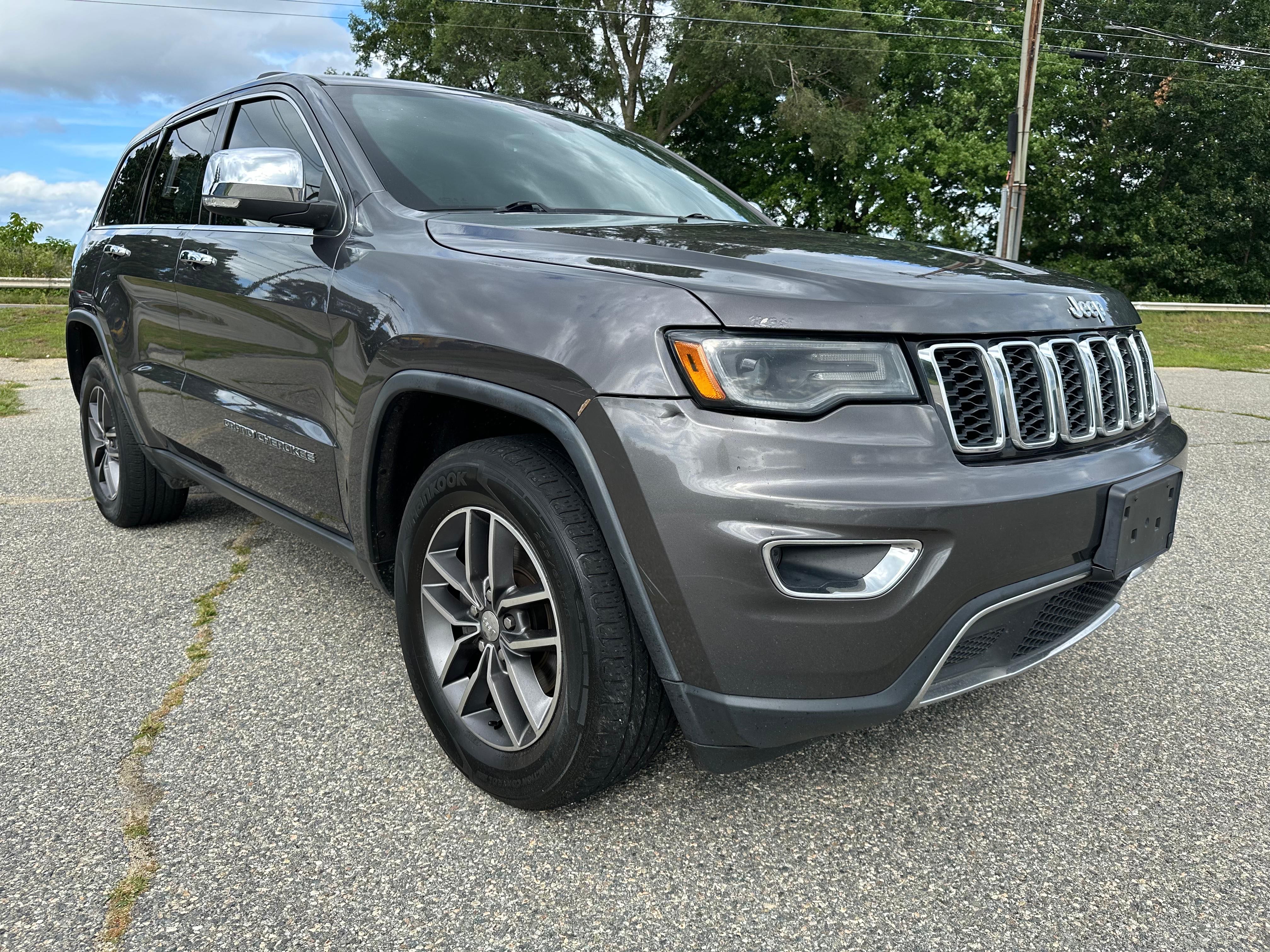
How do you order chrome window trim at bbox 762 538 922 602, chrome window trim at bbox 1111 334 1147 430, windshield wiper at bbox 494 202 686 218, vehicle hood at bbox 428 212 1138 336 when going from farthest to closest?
windshield wiper at bbox 494 202 686 218 → chrome window trim at bbox 1111 334 1147 430 → vehicle hood at bbox 428 212 1138 336 → chrome window trim at bbox 762 538 922 602

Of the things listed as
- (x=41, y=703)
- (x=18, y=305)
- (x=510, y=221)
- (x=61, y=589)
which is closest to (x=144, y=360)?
(x=61, y=589)

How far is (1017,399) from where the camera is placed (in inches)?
76.4

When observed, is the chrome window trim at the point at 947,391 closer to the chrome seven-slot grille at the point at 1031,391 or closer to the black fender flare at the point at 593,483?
the chrome seven-slot grille at the point at 1031,391

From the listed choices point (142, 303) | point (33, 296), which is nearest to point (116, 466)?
point (142, 303)

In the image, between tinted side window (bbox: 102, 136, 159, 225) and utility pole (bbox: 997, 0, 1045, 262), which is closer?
tinted side window (bbox: 102, 136, 159, 225)

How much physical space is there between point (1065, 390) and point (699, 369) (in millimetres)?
873

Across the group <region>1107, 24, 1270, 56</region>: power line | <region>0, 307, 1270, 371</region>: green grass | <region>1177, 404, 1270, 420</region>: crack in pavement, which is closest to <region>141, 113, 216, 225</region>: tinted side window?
<region>0, 307, 1270, 371</region>: green grass

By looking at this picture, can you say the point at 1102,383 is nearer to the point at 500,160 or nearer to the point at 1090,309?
Answer: the point at 1090,309

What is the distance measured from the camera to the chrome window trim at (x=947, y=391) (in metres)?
1.81

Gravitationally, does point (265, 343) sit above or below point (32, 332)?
above

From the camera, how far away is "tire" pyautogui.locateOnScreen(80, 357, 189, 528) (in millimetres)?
4188

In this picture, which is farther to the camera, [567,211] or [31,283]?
[31,283]

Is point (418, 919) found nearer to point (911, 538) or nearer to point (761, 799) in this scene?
point (761, 799)

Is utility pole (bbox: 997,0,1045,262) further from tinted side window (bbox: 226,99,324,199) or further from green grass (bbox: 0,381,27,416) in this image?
tinted side window (bbox: 226,99,324,199)
